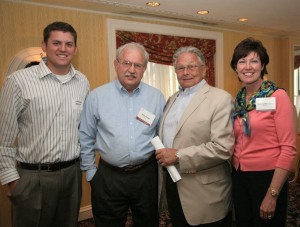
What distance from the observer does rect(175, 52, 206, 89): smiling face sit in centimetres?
185

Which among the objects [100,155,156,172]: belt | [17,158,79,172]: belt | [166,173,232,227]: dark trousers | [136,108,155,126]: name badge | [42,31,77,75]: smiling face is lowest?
[166,173,232,227]: dark trousers

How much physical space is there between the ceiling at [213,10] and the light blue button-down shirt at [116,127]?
167cm

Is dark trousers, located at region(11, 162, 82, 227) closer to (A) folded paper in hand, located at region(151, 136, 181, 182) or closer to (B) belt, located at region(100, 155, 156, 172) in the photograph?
(B) belt, located at region(100, 155, 156, 172)

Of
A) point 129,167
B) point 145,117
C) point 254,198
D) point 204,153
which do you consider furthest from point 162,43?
point 254,198

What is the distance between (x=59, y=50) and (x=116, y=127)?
0.62 m

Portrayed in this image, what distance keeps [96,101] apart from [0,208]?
1972mm

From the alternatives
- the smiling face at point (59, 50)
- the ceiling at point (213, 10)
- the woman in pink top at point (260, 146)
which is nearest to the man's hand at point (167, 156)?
the woman in pink top at point (260, 146)

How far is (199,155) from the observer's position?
1.64m

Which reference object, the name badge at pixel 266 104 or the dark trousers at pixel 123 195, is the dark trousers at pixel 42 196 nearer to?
the dark trousers at pixel 123 195

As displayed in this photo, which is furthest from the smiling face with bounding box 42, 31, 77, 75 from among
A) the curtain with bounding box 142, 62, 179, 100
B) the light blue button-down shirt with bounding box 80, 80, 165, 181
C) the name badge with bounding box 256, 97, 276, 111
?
the curtain with bounding box 142, 62, 179, 100

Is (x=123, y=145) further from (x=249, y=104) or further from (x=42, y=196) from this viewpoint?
(x=249, y=104)

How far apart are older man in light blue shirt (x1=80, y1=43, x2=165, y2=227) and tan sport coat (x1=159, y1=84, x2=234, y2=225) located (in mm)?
256

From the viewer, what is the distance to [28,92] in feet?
5.69

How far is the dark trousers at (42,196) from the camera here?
1.74 metres
